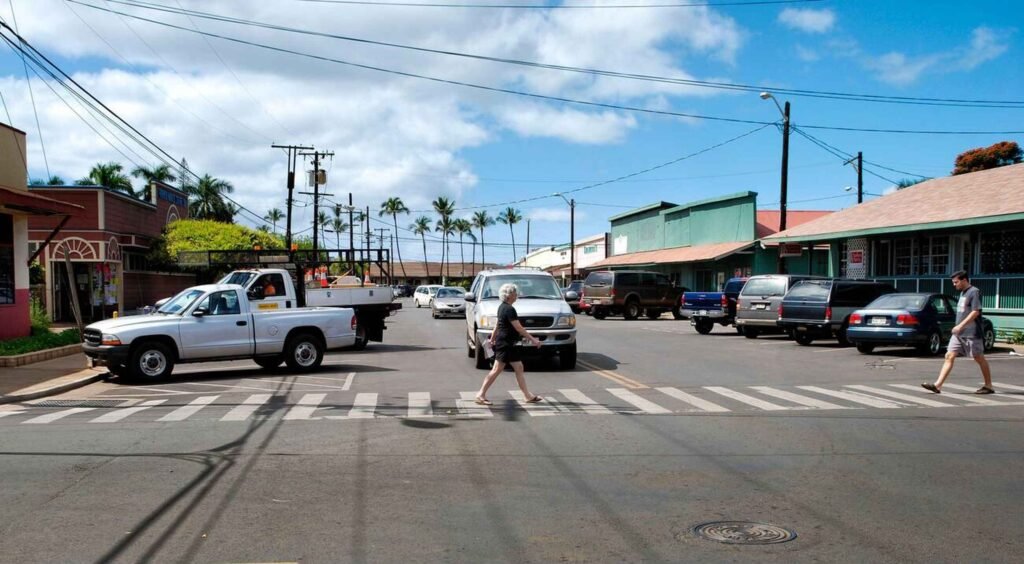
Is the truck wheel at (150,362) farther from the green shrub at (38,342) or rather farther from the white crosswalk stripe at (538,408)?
the white crosswalk stripe at (538,408)

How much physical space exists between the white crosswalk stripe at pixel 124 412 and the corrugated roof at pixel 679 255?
29166 mm

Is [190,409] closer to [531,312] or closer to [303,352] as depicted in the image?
[303,352]

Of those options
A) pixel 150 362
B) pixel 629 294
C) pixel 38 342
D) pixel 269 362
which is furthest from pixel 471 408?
pixel 629 294

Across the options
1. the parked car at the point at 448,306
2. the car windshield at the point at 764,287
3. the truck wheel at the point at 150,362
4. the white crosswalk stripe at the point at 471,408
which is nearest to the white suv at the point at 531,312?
the white crosswalk stripe at the point at 471,408

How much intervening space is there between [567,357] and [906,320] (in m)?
7.97

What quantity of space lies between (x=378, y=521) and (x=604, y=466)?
2418mm

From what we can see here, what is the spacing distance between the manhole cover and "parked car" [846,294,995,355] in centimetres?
1441

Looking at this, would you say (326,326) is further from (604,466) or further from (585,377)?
(604,466)

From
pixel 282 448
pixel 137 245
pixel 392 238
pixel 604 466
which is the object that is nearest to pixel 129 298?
pixel 137 245

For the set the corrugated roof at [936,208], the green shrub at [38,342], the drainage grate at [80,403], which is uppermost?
the corrugated roof at [936,208]

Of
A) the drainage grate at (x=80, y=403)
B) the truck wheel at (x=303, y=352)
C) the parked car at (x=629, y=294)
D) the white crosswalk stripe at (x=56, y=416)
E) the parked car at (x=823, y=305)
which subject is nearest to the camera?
the white crosswalk stripe at (x=56, y=416)

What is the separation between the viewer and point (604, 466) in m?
7.45

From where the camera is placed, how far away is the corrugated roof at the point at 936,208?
23.3 m

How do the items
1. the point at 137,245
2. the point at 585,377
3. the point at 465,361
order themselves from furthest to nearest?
the point at 137,245 → the point at 465,361 → the point at 585,377
